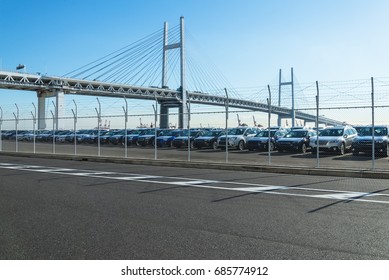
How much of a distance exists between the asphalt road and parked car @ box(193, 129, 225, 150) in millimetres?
16571

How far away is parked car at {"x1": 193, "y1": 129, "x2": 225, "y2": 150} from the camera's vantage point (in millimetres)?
26969

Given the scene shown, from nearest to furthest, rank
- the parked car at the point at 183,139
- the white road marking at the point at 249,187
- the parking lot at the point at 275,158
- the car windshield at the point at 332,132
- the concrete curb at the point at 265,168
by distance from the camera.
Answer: the white road marking at the point at 249,187 < the concrete curb at the point at 265,168 < the parking lot at the point at 275,158 < the car windshield at the point at 332,132 < the parked car at the point at 183,139

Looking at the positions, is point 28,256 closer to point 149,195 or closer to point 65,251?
point 65,251

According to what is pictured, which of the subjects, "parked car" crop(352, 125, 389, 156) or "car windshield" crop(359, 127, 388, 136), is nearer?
"parked car" crop(352, 125, 389, 156)

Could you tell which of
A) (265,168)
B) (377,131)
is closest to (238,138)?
(377,131)

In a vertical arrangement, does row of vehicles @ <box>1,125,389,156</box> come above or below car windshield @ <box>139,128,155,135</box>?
below

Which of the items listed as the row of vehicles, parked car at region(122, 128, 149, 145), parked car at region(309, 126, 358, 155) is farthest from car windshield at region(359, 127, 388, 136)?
parked car at region(122, 128, 149, 145)

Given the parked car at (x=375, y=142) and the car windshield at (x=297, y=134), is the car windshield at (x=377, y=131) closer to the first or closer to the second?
the parked car at (x=375, y=142)

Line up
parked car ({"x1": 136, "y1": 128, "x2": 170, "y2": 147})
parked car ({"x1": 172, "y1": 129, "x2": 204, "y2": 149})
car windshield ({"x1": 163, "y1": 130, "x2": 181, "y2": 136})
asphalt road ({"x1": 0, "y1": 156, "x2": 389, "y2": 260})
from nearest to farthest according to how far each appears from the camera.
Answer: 1. asphalt road ({"x1": 0, "y1": 156, "x2": 389, "y2": 260})
2. parked car ({"x1": 172, "y1": 129, "x2": 204, "y2": 149})
3. car windshield ({"x1": 163, "y1": 130, "x2": 181, "y2": 136})
4. parked car ({"x1": 136, "y1": 128, "x2": 170, "y2": 147})

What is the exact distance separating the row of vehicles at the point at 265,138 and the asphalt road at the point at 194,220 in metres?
5.42

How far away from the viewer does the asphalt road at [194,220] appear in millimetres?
4492

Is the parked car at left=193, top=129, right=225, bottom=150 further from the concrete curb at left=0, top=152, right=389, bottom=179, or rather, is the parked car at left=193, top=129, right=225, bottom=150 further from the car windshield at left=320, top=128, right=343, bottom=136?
the concrete curb at left=0, top=152, right=389, bottom=179

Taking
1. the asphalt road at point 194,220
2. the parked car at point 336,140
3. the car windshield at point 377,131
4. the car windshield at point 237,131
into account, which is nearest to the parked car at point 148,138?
the car windshield at point 237,131

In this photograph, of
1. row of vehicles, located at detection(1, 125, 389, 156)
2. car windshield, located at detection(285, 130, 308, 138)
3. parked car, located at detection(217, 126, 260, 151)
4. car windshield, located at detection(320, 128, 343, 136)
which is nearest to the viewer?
row of vehicles, located at detection(1, 125, 389, 156)
